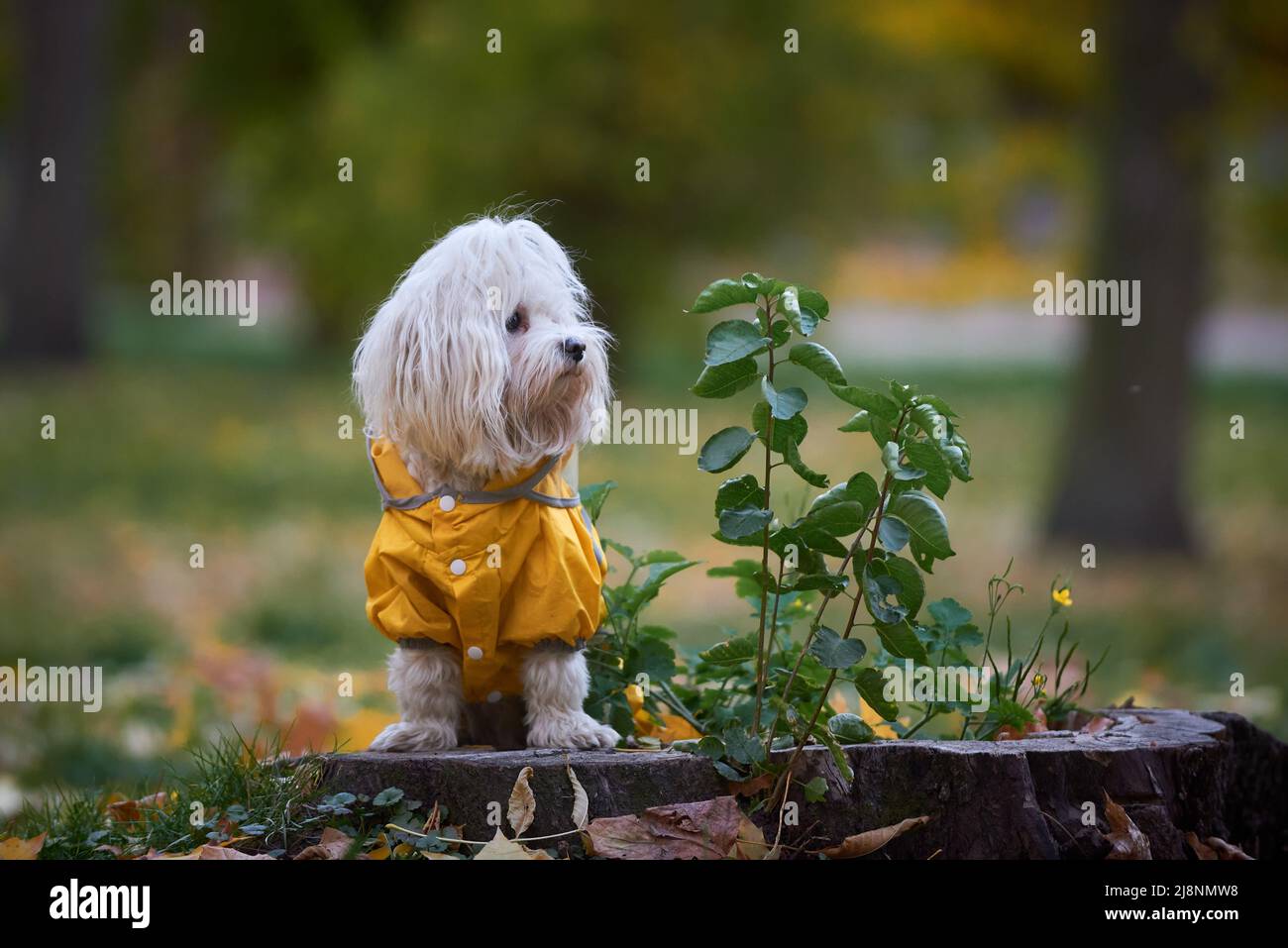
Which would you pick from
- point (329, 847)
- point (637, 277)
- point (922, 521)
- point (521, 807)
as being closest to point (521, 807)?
point (521, 807)

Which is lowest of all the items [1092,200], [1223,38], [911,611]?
[911,611]

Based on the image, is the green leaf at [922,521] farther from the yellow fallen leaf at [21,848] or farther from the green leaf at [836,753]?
the yellow fallen leaf at [21,848]

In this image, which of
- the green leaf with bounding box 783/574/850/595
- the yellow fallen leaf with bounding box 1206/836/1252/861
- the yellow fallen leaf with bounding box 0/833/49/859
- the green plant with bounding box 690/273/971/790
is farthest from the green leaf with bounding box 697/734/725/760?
the yellow fallen leaf with bounding box 0/833/49/859

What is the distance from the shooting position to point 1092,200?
11.2 m

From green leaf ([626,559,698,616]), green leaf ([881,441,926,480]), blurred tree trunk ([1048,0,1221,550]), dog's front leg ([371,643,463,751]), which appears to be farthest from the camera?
blurred tree trunk ([1048,0,1221,550])

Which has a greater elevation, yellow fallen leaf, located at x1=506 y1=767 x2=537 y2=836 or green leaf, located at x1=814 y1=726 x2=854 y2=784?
green leaf, located at x1=814 y1=726 x2=854 y2=784

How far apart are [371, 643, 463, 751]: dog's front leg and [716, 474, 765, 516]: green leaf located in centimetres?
93

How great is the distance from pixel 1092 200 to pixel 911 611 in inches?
329

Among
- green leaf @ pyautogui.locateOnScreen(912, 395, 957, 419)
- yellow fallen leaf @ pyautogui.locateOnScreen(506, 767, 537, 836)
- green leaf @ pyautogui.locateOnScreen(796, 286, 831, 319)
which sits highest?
green leaf @ pyautogui.locateOnScreen(796, 286, 831, 319)

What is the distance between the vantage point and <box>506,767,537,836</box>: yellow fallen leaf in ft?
11.9

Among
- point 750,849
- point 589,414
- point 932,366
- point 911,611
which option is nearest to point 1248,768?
point 911,611

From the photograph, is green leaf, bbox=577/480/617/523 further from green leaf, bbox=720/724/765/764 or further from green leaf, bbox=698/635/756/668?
green leaf, bbox=720/724/765/764

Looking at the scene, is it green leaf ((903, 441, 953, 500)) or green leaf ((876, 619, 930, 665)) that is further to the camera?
green leaf ((876, 619, 930, 665))
